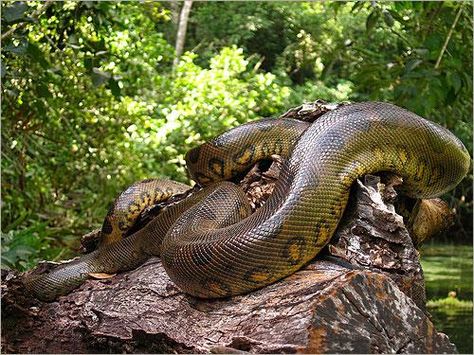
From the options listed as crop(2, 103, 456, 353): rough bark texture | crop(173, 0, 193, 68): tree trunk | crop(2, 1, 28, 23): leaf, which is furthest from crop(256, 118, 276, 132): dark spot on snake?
crop(173, 0, 193, 68): tree trunk

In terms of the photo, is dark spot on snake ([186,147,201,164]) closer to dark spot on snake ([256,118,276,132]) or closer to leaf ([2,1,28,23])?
dark spot on snake ([256,118,276,132])

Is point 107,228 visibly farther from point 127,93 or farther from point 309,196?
point 127,93

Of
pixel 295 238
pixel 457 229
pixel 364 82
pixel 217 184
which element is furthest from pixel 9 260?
pixel 457 229

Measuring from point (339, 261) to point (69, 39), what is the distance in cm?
273

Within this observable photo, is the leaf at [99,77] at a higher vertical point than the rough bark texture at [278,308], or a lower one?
higher

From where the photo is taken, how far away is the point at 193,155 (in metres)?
3.17

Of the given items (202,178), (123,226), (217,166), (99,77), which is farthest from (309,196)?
(99,77)

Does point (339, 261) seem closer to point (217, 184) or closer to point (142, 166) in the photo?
point (217, 184)

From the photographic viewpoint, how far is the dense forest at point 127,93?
4258 millimetres

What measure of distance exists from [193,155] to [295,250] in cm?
105

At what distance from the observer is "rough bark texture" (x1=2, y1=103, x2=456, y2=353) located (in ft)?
6.24

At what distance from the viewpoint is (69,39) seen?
14.3ft

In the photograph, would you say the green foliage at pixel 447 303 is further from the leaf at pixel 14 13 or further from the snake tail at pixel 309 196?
the leaf at pixel 14 13

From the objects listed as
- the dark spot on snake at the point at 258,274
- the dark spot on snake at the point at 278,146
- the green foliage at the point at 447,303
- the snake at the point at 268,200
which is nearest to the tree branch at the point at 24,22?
the snake at the point at 268,200
